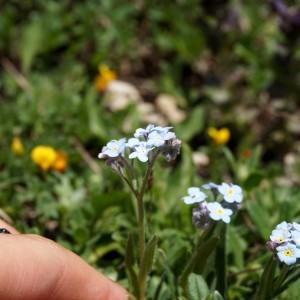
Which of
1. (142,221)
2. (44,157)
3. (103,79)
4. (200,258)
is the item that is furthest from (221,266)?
(103,79)

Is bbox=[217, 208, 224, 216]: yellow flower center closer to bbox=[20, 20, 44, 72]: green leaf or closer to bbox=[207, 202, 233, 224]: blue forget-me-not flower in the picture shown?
bbox=[207, 202, 233, 224]: blue forget-me-not flower

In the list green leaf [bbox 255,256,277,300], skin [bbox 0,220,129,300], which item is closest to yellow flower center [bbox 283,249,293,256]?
green leaf [bbox 255,256,277,300]

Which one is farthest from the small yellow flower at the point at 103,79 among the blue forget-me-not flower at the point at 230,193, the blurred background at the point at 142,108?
the blue forget-me-not flower at the point at 230,193

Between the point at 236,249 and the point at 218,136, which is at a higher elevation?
the point at 218,136

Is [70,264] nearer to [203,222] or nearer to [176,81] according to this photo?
[203,222]

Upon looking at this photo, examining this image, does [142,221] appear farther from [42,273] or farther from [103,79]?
[103,79]

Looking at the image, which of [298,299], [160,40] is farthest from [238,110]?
[298,299]

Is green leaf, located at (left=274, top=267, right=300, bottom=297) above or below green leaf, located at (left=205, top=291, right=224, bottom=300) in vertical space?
above
